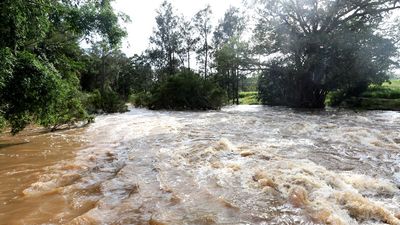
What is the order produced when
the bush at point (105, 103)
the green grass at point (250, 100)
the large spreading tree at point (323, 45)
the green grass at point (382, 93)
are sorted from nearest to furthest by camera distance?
the large spreading tree at point (323, 45) → the bush at point (105, 103) → the green grass at point (382, 93) → the green grass at point (250, 100)

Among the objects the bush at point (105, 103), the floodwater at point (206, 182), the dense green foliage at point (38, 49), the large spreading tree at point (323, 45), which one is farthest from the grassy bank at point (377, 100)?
the dense green foliage at point (38, 49)

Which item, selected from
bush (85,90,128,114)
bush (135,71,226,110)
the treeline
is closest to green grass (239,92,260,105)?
the treeline

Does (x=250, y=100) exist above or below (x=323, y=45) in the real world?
below

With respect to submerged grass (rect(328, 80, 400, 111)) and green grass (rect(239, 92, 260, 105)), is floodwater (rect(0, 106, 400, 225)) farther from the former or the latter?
green grass (rect(239, 92, 260, 105))

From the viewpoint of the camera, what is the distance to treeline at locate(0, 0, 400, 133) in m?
8.66

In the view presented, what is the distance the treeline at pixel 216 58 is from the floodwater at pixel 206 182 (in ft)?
6.39

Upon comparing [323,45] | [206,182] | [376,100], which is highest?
[323,45]

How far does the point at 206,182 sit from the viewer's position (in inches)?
213

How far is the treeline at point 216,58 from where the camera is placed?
8664mm

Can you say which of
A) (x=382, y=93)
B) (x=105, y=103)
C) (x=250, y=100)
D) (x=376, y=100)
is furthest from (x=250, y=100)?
(x=105, y=103)

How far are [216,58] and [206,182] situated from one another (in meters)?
25.3

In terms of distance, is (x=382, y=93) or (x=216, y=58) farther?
(x=216, y=58)

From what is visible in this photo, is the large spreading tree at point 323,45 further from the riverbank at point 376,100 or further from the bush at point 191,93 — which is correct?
the bush at point 191,93

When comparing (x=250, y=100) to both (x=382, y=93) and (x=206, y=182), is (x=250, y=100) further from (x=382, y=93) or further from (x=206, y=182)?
(x=206, y=182)
